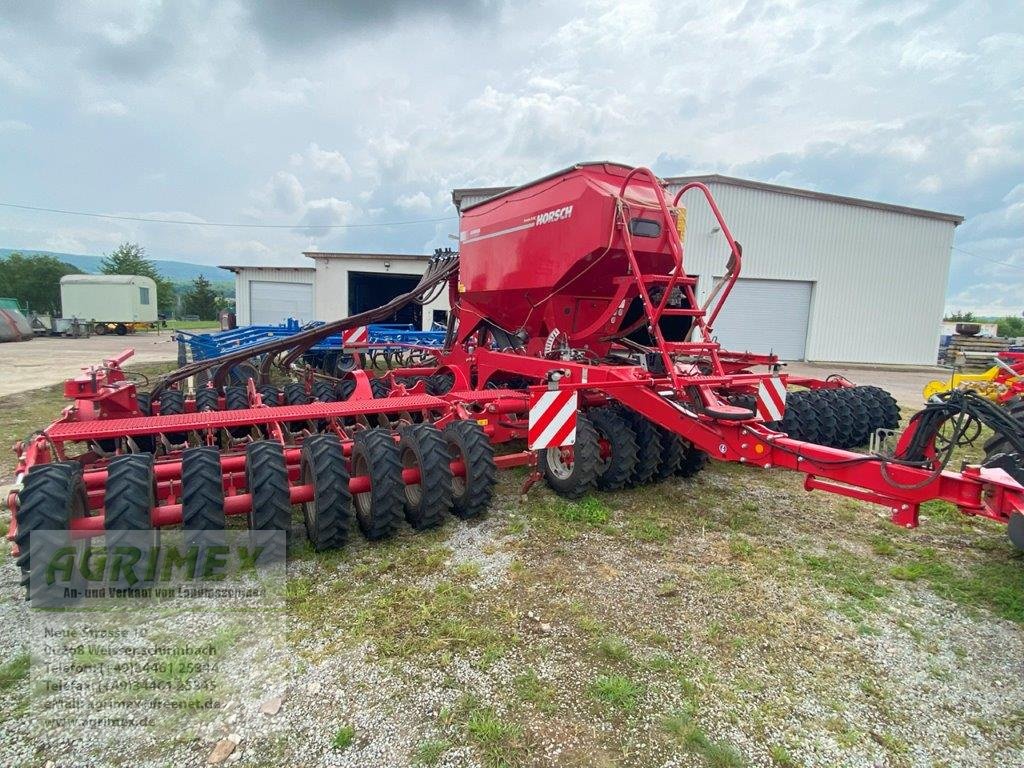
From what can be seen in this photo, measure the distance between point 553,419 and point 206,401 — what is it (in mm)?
4339

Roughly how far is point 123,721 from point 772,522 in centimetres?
441

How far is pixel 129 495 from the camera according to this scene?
131 inches

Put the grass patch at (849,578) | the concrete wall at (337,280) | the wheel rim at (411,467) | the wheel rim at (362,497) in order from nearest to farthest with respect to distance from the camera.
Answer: the grass patch at (849,578) → the wheel rim at (362,497) → the wheel rim at (411,467) → the concrete wall at (337,280)

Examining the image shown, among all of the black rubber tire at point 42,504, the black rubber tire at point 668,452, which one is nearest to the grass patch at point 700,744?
the black rubber tire at point 668,452

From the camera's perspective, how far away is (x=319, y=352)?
44.7 ft

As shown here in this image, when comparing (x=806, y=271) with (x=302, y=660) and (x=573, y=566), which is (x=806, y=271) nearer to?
(x=573, y=566)

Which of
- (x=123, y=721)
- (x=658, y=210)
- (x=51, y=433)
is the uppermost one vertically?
(x=658, y=210)

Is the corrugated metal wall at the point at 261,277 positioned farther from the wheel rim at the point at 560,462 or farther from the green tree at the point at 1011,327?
the green tree at the point at 1011,327

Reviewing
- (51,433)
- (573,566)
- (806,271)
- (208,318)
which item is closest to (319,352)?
(51,433)

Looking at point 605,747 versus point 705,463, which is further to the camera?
point 705,463

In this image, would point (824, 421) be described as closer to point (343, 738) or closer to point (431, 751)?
point (431, 751)

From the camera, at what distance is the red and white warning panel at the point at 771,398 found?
516cm

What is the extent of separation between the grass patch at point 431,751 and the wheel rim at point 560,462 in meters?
2.90

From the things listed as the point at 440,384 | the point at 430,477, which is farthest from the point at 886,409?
the point at 430,477
